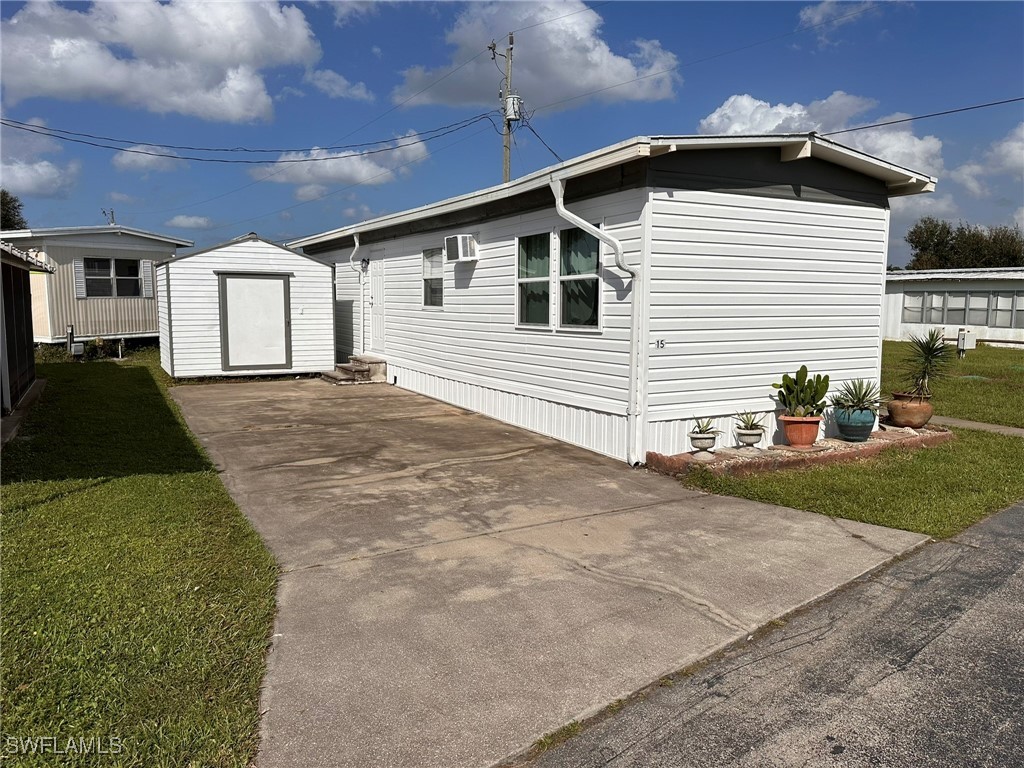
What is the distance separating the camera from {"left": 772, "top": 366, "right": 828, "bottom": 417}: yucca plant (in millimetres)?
7273

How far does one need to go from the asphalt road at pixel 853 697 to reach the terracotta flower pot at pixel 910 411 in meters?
4.71

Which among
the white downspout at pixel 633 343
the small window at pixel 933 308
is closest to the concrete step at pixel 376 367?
the white downspout at pixel 633 343

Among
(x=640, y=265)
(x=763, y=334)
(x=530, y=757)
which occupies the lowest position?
(x=530, y=757)

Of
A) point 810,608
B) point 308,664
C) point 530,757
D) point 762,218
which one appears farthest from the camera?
point 762,218

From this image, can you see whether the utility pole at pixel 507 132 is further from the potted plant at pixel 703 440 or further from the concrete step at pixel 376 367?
the potted plant at pixel 703 440

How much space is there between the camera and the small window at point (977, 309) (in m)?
23.8

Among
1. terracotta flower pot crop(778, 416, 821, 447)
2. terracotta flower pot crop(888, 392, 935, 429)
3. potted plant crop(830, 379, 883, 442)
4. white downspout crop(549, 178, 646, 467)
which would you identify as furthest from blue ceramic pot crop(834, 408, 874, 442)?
white downspout crop(549, 178, 646, 467)

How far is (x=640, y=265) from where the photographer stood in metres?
6.89

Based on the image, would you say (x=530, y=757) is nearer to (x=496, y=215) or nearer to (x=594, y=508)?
(x=594, y=508)

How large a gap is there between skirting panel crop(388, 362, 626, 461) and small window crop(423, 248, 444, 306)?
1.26m

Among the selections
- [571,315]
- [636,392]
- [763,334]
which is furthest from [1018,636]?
[571,315]

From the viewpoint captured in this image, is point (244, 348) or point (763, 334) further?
point (244, 348)

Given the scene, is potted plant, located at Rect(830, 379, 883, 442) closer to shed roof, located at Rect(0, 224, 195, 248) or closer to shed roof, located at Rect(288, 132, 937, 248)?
shed roof, located at Rect(288, 132, 937, 248)

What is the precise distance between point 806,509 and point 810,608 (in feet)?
6.55
